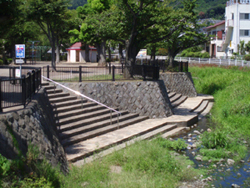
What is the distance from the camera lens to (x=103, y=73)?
682 inches

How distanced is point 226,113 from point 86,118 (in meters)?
8.58

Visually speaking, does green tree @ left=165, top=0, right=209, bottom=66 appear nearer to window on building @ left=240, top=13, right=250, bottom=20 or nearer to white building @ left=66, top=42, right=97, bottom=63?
window on building @ left=240, top=13, right=250, bottom=20

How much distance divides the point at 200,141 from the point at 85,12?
2597cm

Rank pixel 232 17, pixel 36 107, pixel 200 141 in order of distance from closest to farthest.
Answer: pixel 36 107, pixel 200 141, pixel 232 17

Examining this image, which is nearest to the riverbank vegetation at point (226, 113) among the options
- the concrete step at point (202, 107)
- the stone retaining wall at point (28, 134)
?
the concrete step at point (202, 107)

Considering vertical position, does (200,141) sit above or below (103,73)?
below

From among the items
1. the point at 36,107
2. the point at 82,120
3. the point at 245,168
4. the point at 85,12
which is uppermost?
the point at 85,12

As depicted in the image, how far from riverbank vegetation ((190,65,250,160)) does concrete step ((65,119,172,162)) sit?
111 inches

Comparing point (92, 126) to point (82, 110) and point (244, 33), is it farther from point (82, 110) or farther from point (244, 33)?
point (244, 33)

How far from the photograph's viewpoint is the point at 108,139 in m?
11.7

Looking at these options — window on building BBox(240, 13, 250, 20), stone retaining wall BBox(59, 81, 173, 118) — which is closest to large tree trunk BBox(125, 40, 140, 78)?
stone retaining wall BBox(59, 81, 173, 118)

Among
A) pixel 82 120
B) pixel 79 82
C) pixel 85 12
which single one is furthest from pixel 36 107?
pixel 85 12

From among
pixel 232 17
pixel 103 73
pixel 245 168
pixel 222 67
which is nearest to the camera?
pixel 245 168

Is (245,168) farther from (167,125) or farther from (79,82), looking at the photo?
(79,82)
